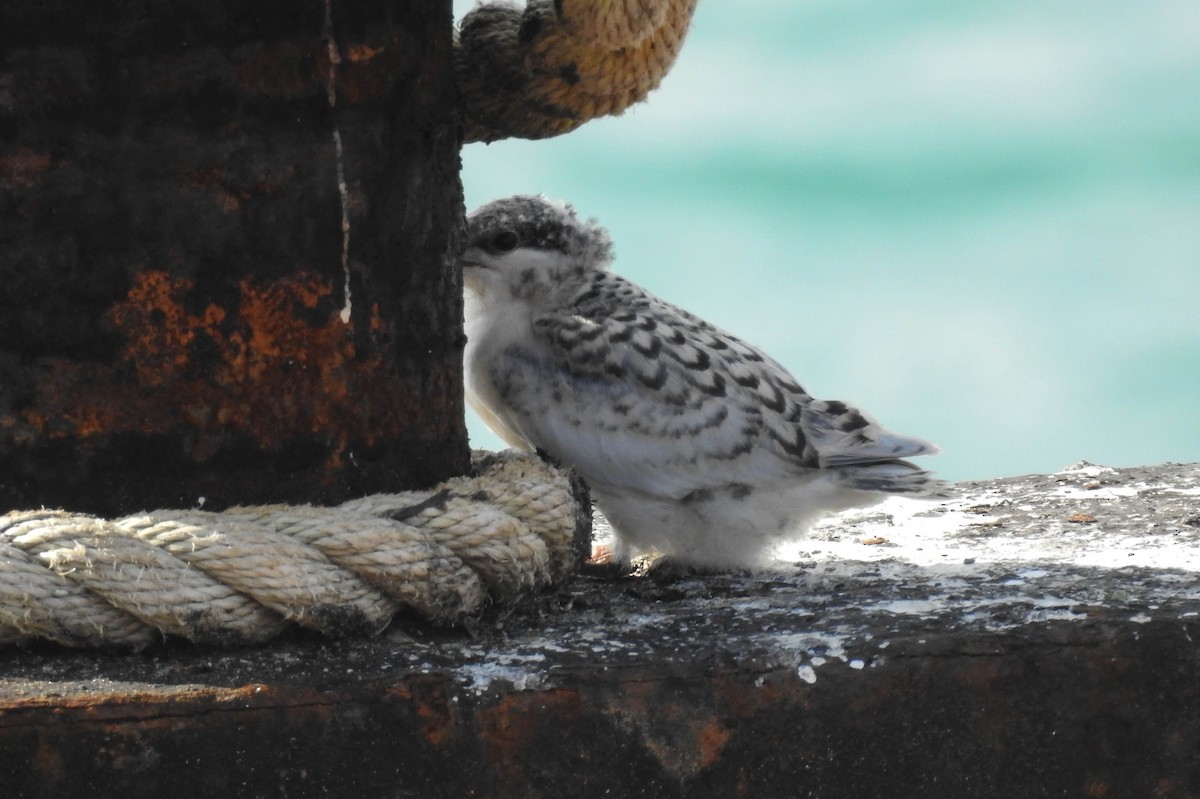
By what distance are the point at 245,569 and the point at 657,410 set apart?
1.13 meters

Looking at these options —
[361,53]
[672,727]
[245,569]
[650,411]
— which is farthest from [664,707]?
[361,53]

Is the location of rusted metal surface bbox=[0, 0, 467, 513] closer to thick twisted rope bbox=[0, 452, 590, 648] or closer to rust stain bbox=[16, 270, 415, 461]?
rust stain bbox=[16, 270, 415, 461]

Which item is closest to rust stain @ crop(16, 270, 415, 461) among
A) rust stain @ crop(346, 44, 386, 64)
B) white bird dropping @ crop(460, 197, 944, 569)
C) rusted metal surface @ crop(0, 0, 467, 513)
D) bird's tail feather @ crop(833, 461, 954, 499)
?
rusted metal surface @ crop(0, 0, 467, 513)

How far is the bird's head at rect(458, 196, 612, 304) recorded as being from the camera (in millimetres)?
3871

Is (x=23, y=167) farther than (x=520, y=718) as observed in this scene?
Yes

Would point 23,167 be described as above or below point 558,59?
below

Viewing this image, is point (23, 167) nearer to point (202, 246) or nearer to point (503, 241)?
point (202, 246)

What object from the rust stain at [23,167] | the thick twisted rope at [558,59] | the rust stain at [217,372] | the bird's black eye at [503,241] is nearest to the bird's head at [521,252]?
the bird's black eye at [503,241]

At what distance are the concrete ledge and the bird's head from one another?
0.96 meters

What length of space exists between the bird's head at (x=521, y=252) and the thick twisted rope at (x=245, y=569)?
0.92m

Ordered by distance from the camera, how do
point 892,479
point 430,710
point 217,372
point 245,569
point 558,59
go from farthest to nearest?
1. point 892,479
2. point 558,59
3. point 217,372
4. point 245,569
5. point 430,710

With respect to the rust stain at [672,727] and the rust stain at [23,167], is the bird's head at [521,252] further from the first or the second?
the rust stain at [672,727]

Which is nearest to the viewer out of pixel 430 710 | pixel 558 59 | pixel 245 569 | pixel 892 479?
pixel 430 710

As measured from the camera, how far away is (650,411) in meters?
3.62
